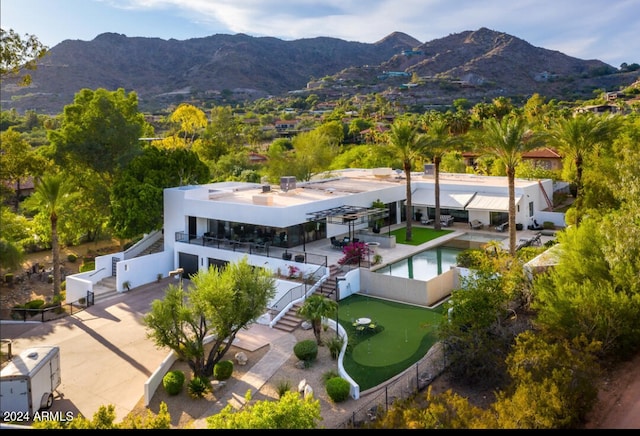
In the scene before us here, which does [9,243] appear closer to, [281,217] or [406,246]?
[281,217]

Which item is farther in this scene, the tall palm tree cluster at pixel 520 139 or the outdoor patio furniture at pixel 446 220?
the outdoor patio furniture at pixel 446 220

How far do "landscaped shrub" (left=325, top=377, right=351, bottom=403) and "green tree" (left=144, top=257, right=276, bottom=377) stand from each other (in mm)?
4554

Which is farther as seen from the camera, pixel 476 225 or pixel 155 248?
pixel 155 248

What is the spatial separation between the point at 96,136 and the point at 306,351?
93.4 feet

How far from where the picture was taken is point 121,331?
26.6m

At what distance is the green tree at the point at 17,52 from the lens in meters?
17.8

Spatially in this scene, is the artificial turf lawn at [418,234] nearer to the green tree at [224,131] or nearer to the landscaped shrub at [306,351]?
the landscaped shrub at [306,351]

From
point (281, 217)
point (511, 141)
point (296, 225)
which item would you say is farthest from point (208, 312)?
point (511, 141)

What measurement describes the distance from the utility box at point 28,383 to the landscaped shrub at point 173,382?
4163 millimetres

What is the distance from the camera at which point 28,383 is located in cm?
1770

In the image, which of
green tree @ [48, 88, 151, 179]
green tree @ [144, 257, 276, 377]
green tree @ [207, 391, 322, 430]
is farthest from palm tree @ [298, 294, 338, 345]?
green tree @ [48, 88, 151, 179]

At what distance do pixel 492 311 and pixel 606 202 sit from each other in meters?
16.2

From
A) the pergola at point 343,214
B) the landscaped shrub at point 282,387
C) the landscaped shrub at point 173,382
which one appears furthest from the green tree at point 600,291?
the pergola at point 343,214
